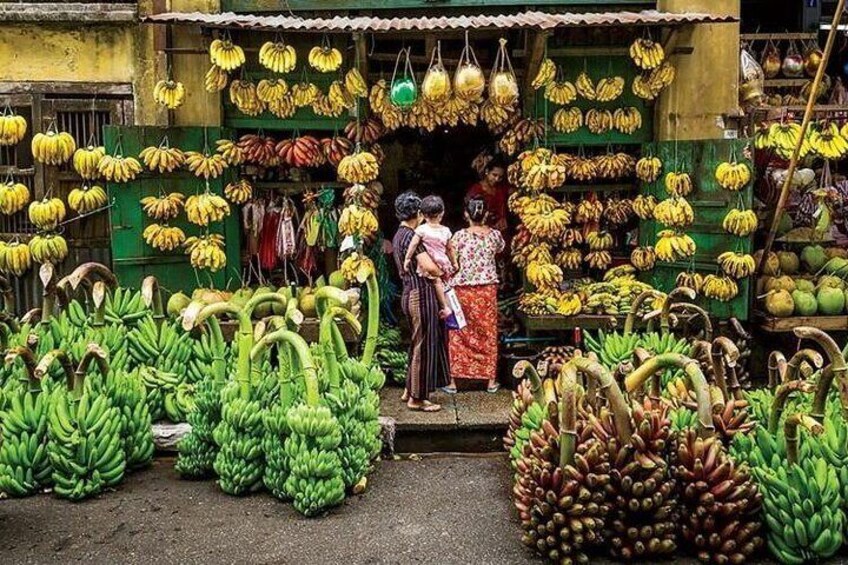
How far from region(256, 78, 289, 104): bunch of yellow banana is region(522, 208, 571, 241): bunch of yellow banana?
2.54 m

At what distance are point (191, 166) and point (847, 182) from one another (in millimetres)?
6427

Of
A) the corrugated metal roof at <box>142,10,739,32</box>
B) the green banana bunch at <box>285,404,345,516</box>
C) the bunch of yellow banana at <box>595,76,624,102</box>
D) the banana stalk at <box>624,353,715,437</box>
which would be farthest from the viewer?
the bunch of yellow banana at <box>595,76,624,102</box>

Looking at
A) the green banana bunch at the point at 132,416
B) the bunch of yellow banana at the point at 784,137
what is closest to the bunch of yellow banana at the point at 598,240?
the bunch of yellow banana at the point at 784,137

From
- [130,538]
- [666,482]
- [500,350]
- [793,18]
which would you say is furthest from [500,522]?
[793,18]

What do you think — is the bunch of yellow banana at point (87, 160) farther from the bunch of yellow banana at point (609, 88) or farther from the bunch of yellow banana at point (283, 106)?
the bunch of yellow banana at point (609, 88)

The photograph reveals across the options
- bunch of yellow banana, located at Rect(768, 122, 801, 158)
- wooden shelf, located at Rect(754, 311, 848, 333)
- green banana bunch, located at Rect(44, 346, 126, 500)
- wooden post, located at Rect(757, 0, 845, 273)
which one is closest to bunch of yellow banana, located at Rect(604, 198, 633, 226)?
wooden post, located at Rect(757, 0, 845, 273)

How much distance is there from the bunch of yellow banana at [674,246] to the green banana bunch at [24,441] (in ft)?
17.5

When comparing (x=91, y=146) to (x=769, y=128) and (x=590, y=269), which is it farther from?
(x=769, y=128)

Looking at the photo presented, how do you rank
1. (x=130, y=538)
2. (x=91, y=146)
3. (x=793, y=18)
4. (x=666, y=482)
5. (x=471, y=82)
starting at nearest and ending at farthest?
(x=666, y=482) < (x=130, y=538) < (x=471, y=82) < (x=91, y=146) < (x=793, y=18)

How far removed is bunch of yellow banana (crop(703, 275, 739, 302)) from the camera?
27.3 ft

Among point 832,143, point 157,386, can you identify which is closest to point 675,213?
point 832,143

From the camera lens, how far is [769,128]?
27.8ft

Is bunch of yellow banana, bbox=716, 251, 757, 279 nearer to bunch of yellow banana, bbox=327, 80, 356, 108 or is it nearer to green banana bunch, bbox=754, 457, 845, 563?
green banana bunch, bbox=754, 457, 845, 563

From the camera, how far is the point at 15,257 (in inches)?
337
